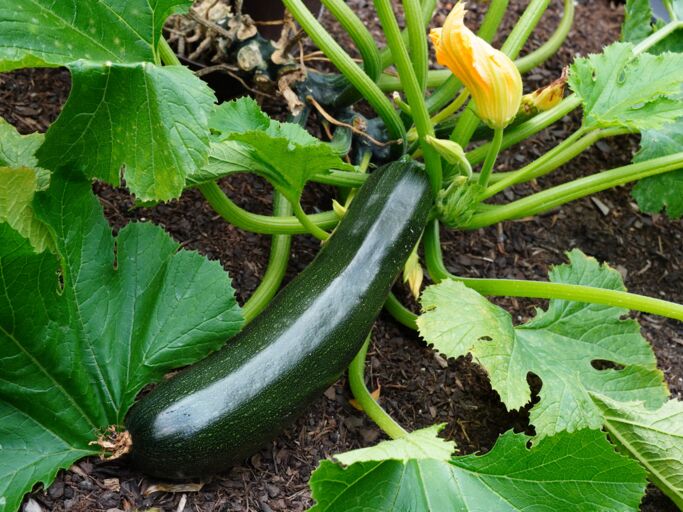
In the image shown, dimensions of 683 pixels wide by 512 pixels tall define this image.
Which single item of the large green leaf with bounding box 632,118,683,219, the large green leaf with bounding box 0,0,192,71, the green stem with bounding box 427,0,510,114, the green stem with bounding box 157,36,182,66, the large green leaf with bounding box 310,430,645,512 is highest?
the large green leaf with bounding box 0,0,192,71

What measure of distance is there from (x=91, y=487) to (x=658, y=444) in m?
1.21

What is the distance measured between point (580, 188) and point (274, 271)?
80cm

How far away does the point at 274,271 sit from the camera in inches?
78.5

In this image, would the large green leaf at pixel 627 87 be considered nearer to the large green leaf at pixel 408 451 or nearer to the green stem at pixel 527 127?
the green stem at pixel 527 127

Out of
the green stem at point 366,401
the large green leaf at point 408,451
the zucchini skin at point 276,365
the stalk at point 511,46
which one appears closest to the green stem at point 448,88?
the stalk at point 511,46

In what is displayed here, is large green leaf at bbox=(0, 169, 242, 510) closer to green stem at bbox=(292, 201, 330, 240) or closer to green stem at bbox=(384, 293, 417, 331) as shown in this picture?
green stem at bbox=(292, 201, 330, 240)

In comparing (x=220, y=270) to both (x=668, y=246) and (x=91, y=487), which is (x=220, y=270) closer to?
(x=91, y=487)

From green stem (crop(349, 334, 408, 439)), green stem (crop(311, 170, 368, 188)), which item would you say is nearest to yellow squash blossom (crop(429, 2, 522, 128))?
green stem (crop(311, 170, 368, 188))

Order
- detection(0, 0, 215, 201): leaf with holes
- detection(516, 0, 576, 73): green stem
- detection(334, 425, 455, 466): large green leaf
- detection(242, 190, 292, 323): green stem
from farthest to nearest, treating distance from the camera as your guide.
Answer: detection(516, 0, 576, 73): green stem
detection(242, 190, 292, 323): green stem
detection(0, 0, 215, 201): leaf with holes
detection(334, 425, 455, 466): large green leaf

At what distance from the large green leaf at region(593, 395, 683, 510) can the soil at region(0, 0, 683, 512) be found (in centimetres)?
18

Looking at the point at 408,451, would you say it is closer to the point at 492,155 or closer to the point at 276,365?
the point at 276,365

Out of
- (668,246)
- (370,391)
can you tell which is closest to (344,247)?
(370,391)

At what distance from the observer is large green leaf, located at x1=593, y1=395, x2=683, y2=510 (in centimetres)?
178

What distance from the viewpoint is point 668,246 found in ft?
8.31
